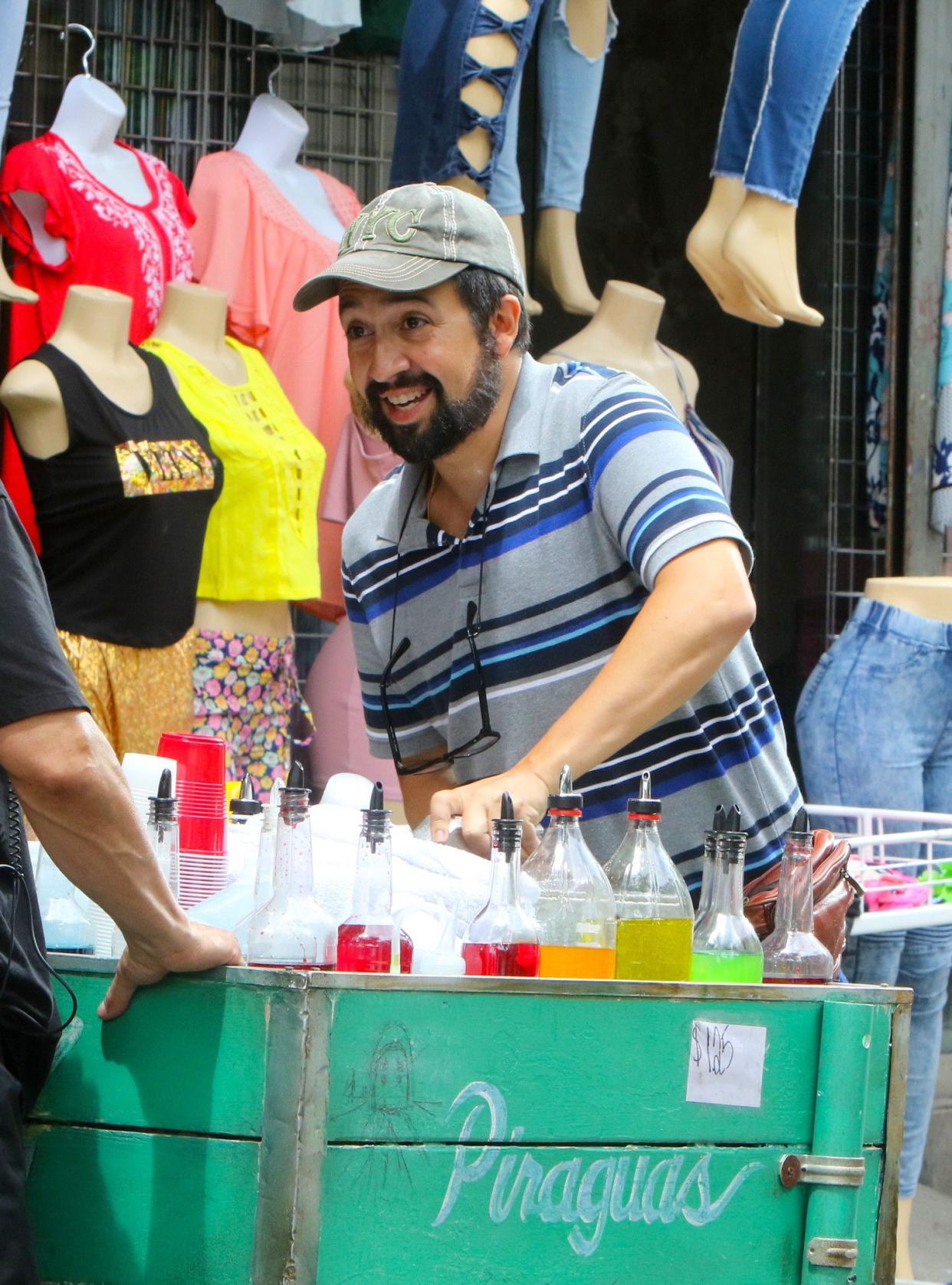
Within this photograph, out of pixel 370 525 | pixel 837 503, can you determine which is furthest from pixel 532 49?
pixel 370 525

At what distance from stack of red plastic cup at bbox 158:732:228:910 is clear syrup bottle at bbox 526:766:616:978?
0.34 m

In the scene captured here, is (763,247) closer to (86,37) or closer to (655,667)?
(86,37)

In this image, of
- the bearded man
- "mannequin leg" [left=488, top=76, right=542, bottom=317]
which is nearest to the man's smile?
the bearded man

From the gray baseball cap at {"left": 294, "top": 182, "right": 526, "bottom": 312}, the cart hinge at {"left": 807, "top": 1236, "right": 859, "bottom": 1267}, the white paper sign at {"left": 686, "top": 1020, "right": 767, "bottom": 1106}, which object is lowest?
the cart hinge at {"left": 807, "top": 1236, "right": 859, "bottom": 1267}

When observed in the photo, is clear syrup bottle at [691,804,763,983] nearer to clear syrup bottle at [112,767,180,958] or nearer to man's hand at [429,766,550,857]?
man's hand at [429,766,550,857]

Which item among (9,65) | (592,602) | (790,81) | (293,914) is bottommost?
(293,914)

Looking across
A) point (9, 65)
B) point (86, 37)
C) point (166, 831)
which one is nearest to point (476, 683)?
point (166, 831)

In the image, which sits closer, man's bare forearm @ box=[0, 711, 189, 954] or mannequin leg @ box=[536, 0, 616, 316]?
A: man's bare forearm @ box=[0, 711, 189, 954]

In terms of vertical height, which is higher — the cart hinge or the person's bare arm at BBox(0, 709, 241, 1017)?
the person's bare arm at BBox(0, 709, 241, 1017)

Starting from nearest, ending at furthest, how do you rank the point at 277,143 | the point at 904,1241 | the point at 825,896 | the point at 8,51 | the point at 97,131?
the point at 825,896 < the point at 8,51 < the point at 904,1241 < the point at 97,131 < the point at 277,143

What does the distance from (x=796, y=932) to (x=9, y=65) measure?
237 centimetres

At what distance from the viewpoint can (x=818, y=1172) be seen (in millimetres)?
1504

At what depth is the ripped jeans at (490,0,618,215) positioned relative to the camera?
14.0 feet

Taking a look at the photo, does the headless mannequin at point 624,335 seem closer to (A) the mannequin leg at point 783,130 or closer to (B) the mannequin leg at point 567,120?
(B) the mannequin leg at point 567,120
